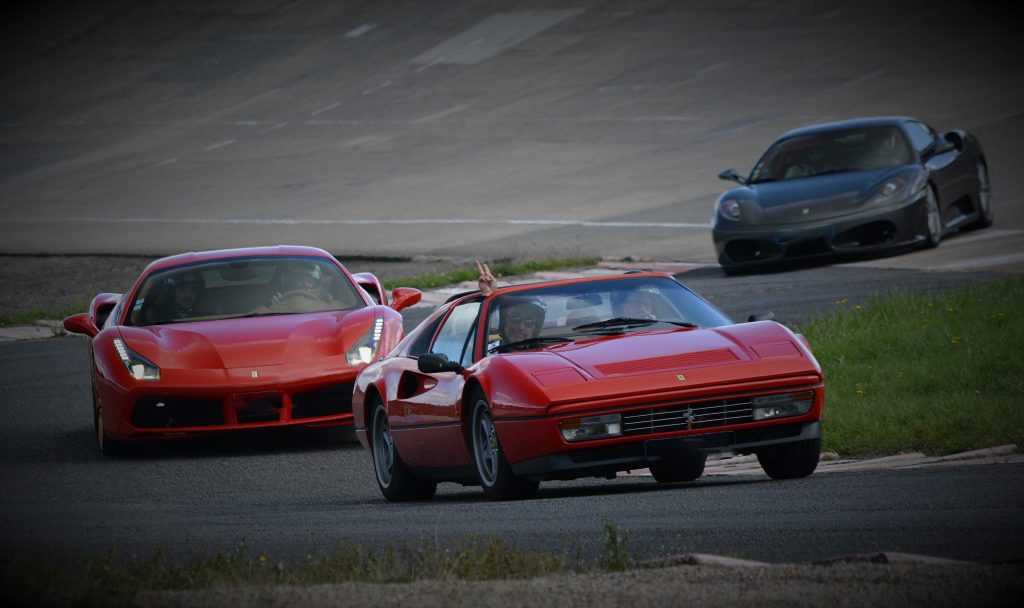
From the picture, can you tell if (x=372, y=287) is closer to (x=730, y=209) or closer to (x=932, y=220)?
(x=730, y=209)

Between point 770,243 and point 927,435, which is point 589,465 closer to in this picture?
point 927,435

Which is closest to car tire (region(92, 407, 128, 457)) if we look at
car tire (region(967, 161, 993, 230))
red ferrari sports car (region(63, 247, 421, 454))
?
red ferrari sports car (region(63, 247, 421, 454))

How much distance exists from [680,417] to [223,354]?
Result: 454 centimetres

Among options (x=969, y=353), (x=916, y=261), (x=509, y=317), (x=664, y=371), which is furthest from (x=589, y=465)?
(x=916, y=261)

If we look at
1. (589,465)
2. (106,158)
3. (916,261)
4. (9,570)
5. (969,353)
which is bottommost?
(106,158)

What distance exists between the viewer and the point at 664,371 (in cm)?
876

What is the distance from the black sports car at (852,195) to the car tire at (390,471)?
961 cm

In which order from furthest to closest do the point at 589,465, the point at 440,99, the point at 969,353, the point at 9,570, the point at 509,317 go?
the point at 440,99
the point at 969,353
the point at 509,317
the point at 589,465
the point at 9,570

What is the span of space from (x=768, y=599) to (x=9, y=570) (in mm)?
2708

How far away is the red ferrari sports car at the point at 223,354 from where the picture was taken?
12.2m

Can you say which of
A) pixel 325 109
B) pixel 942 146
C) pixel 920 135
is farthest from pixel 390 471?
pixel 325 109

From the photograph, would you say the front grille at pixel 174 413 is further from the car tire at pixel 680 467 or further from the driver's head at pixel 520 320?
the car tire at pixel 680 467

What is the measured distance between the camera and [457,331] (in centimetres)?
1016

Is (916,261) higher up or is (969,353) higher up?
(969,353)
